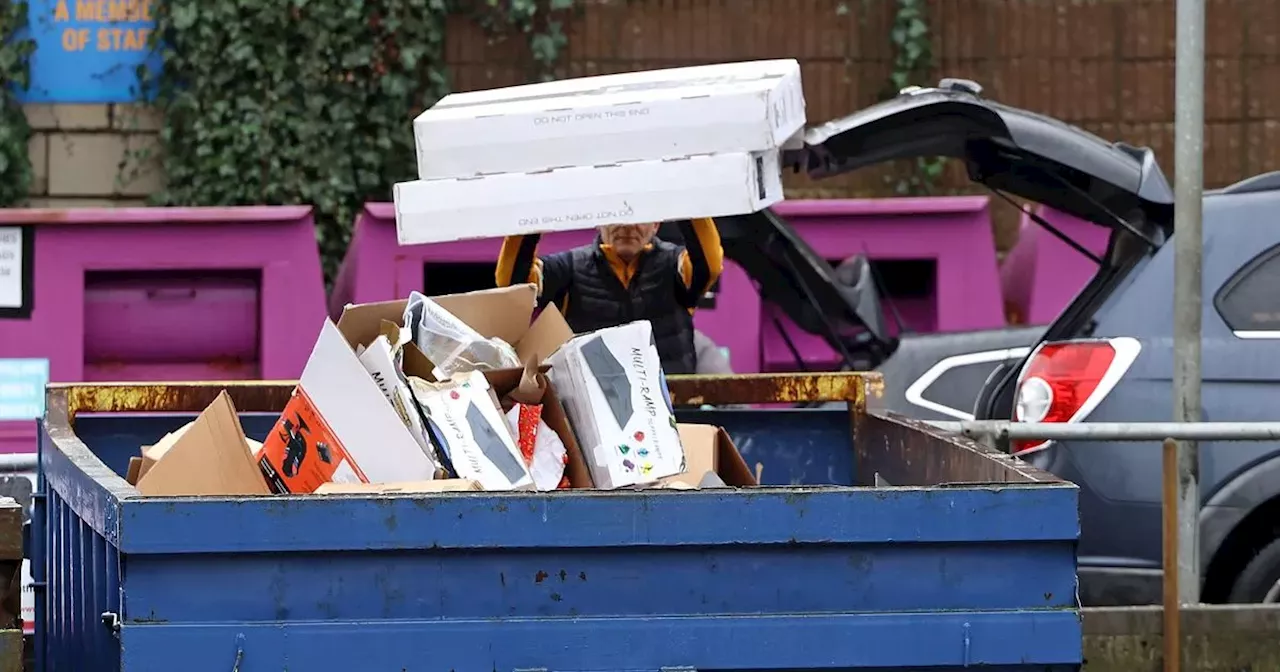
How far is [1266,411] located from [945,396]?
159cm

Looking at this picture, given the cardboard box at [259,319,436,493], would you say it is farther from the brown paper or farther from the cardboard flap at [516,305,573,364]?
the cardboard flap at [516,305,573,364]

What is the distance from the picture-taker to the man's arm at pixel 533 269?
6.12 meters

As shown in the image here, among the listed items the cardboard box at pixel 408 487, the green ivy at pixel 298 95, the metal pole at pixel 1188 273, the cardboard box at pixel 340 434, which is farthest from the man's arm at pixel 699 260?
the green ivy at pixel 298 95

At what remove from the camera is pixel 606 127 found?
449cm

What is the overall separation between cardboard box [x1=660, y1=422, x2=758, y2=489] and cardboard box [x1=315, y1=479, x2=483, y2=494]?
106 centimetres

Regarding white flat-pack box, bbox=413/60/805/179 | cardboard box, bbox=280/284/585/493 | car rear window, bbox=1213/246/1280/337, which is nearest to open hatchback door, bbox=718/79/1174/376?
car rear window, bbox=1213/246/1280/337

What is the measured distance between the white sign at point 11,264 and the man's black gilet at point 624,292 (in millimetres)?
2600

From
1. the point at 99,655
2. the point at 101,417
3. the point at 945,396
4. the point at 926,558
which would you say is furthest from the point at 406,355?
the point at 945,396

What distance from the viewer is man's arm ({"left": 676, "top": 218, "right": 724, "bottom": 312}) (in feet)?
20.3

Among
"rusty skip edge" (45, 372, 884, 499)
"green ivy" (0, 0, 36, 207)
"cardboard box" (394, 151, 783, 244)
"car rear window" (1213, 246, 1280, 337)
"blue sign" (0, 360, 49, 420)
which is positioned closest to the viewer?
"cardboard box" (394, 151, 783, 244)

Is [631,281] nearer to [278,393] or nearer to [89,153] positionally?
[278,393]

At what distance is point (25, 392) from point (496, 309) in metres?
3.92

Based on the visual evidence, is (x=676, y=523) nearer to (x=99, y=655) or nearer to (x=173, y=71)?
(x=99, y=655)

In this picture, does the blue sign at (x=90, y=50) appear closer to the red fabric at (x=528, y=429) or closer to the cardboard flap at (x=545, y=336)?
the cardboard flap at (x=545, y=336)
